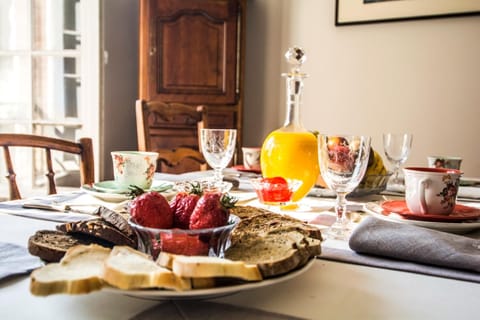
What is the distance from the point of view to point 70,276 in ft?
1.22

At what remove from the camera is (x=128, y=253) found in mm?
422

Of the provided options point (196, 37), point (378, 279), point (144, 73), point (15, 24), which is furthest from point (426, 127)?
point (15, 24)

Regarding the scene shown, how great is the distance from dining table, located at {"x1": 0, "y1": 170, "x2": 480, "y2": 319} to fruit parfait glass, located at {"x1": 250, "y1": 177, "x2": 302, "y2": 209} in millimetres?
252

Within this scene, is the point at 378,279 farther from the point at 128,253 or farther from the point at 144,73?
the point at 144,73

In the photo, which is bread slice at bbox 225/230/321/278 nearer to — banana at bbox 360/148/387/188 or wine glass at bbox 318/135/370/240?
wine glass at bbox 318/135/370/240

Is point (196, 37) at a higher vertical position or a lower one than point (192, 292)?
higher

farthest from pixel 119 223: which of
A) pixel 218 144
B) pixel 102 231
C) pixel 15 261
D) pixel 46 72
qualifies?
pixel 46 72

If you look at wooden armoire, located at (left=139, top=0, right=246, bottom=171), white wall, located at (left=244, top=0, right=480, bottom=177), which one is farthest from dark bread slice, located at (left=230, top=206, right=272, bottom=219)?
white wall, located at (left=244, top=0, right=480, bottom=177)

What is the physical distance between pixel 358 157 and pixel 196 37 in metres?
2.06

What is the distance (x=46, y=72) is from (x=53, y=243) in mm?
2315

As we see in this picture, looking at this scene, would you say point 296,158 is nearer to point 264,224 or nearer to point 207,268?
point 264,224

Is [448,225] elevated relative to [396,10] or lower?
lower

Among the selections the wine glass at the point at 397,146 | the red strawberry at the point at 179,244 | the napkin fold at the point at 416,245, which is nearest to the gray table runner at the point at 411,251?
the napkin fold at the point at 416,245

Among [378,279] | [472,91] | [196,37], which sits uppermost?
[196,37]
